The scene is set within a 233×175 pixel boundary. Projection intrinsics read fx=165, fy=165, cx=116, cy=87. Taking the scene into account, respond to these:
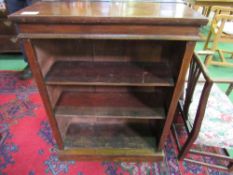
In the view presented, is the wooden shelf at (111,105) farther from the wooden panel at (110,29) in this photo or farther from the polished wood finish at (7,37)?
the polished wood finish at (7,37)

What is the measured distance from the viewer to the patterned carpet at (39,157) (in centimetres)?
120

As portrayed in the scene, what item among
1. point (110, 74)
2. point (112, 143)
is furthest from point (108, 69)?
point (112, 143)

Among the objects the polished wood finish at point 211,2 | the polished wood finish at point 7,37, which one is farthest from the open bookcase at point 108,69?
the polished wood finish at point 211,2

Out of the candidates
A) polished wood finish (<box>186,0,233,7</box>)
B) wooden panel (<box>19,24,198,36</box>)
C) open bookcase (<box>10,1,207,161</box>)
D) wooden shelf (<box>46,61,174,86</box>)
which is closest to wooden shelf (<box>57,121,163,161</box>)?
open bookcase (<box>10,1,207,161</box>)

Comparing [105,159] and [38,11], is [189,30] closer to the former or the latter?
[38,11]

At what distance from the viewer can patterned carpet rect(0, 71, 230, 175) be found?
1202mm

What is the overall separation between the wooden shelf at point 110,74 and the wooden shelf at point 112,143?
0.61 meters

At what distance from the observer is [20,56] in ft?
8.34

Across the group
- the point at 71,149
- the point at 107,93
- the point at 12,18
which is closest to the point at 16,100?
the point at 71,149

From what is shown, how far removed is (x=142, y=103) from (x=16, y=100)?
1.43m

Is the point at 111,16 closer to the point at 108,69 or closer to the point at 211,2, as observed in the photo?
the point at 108,69

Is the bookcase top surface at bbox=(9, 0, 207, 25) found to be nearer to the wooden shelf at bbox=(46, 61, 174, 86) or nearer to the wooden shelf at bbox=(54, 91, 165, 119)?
the wooden shelf at bbox=(46, 61, 174, 86)

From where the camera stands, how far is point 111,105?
Answer: 106cm

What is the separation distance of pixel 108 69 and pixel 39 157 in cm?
92
